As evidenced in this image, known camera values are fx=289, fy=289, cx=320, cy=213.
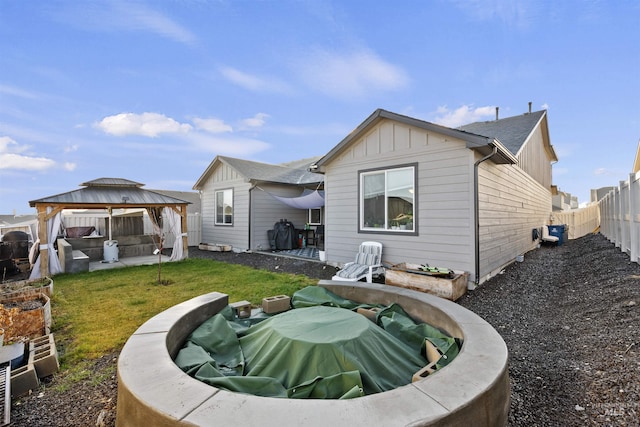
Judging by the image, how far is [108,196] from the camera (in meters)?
8.68

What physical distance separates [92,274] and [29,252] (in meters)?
2.35

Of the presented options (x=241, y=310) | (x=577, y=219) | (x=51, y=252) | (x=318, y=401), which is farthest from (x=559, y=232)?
(x=51, y=252)

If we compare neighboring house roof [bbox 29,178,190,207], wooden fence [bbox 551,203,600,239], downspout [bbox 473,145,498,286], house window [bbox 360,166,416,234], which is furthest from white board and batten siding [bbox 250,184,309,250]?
wooden fence [bbox 551,203,600,239]

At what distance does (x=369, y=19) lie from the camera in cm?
711

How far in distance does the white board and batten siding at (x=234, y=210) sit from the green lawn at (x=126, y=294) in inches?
95.5

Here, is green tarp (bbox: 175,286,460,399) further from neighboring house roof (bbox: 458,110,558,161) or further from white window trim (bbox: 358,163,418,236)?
neighboring house roof (bbox: 458,110,558,161)

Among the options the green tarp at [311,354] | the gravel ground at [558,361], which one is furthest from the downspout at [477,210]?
the green tarp at [311,354]

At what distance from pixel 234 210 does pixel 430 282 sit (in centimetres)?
834

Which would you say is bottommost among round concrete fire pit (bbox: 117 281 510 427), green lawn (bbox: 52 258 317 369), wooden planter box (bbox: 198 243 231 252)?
green lawn (bbox: 52 258 317 369)

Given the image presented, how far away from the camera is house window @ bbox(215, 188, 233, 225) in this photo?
38.2 feet

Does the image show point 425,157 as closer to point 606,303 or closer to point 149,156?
point 606,303

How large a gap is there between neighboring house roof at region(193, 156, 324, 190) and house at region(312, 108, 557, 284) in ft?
11.8

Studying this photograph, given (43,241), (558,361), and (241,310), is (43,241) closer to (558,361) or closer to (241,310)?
(241,310)

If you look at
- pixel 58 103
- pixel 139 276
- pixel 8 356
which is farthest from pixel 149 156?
pixel 8 356
